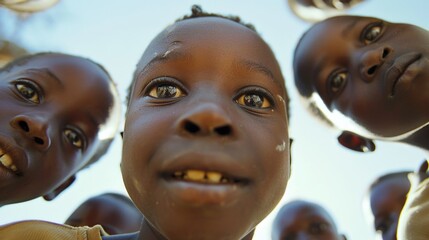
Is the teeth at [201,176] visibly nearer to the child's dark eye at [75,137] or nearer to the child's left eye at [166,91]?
the child's left eye at [166,91]

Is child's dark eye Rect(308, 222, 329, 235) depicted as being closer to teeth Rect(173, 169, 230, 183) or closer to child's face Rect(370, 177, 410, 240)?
child's face Rect(370, 177, 410, 240)

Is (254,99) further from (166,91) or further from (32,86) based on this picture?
(32,86)

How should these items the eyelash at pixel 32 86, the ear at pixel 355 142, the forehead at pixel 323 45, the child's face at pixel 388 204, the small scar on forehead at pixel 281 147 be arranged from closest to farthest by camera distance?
the small scar on forehead at pixel 281 147 → the eyelash at pixel 32 86 → the forehead at pixel 323 45 → the ear at pixel 355 142 → the child's face at pixel 388 204

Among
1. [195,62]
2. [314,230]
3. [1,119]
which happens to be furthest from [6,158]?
[314,230]

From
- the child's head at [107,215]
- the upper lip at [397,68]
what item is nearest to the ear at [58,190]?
the child's head at [107,215]

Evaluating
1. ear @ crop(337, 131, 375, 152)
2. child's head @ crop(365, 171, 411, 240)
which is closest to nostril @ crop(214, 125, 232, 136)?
ear @ crop(337, 131, 375, 152)

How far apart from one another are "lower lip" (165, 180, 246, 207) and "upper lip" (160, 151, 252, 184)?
23mm

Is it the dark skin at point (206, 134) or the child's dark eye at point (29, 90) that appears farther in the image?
the child's dark eye at point (29, 90)

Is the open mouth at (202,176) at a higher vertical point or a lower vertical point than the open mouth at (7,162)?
higher

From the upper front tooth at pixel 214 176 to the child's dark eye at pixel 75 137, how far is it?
3.47 ft

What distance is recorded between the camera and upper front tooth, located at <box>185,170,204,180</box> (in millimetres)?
732

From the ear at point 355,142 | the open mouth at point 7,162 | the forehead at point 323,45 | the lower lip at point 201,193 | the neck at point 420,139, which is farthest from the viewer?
the ear at point 355,142

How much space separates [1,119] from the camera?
1385 mm

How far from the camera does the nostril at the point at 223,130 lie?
0.77m
